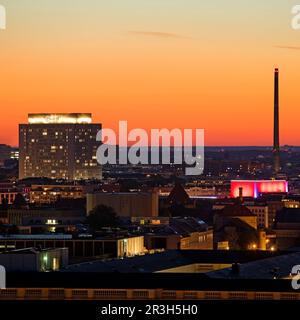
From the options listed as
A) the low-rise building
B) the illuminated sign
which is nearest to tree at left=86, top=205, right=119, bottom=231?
the low-rise building

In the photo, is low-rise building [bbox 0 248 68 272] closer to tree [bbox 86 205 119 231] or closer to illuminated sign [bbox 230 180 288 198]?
tree [bbox 86 205 119 231]

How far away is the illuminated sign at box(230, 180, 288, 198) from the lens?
545 feet

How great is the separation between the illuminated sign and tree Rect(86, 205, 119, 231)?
217 feet

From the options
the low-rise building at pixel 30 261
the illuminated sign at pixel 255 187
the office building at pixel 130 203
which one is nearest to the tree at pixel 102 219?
the office building at pixel 130 203

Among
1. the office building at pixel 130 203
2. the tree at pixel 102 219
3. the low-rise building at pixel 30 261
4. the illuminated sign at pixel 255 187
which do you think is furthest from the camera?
the illuminated sign at pixel 255 187

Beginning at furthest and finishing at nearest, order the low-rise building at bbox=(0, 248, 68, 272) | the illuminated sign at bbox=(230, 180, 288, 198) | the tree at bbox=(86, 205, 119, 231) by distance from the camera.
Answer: the illuminated sign at bbox=(230, 180, 288, 198) → the tree at bbox=(86, 205, 119, 231) → the low-rise building at bbox=(0, 248, 68, 272)

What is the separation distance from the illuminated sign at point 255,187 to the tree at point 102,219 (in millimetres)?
66028

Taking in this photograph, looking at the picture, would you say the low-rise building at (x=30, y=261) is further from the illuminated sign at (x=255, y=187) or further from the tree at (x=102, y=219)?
the illuminated sign at (x=255, y=187)

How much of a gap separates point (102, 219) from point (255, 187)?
7828cm

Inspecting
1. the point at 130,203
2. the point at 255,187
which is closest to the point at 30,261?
the point at 130,203

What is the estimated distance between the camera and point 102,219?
91625 millimetres

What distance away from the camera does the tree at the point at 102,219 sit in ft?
294

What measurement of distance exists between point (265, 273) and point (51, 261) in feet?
32.3
